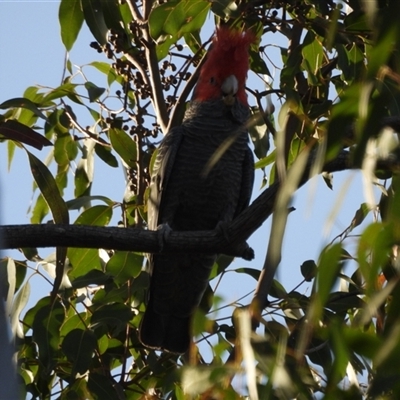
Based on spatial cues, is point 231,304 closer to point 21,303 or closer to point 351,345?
point 21,303

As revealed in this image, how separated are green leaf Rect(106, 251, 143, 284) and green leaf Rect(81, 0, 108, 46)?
0.62 meters

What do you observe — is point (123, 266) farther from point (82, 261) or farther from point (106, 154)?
point (106, 154)

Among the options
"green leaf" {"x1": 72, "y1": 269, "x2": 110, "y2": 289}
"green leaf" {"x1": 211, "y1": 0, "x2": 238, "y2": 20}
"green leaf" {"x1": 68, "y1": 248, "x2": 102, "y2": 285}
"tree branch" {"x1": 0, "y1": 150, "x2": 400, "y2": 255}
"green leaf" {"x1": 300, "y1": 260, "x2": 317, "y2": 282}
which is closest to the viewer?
"tree branch" {"x1": 0, "y1": 150, "x2": 400, "y2": 255}

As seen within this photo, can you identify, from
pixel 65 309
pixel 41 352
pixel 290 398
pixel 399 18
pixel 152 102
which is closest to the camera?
pixel 399 18

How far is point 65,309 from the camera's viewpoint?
2332 mm

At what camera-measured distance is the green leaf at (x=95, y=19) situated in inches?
Answer: 81.6

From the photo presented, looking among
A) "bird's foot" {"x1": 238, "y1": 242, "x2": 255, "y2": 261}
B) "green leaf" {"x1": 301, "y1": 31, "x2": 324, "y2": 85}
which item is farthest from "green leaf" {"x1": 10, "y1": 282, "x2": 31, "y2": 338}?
"green leaf" {"x1": 301, "y1": 31, "x2": 324, "y2": 85}

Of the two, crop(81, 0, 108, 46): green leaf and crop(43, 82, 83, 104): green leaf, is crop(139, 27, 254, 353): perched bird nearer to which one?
crop(43, 82, 83, 104): green leaf

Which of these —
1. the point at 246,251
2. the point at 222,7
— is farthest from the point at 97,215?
the point at 222,7

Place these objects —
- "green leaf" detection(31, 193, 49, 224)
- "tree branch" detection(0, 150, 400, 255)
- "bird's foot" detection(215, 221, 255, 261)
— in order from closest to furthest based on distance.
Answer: "tree branch" detection(0, 150, 400, 255) < "bird's foot" detection(215, 221, 255, 261) < "green leaf" detection(31, 193, 49, 224)

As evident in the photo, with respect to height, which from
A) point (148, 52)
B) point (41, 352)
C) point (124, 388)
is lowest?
point (124, 388)

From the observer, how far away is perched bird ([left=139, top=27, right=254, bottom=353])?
2738 millimetres

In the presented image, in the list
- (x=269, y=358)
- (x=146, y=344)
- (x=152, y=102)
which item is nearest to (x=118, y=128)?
(x=152, y=102)

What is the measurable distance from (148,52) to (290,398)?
1.46 metres
